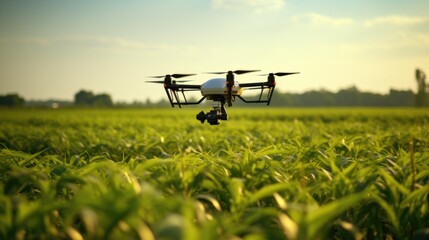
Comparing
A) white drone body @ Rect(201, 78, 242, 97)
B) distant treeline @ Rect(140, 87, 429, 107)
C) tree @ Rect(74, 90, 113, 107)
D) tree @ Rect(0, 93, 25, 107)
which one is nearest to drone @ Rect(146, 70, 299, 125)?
white drone body @ Rect(201, 78, 242, 97)

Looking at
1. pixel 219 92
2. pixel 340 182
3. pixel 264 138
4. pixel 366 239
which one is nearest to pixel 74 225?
pixel 219 92

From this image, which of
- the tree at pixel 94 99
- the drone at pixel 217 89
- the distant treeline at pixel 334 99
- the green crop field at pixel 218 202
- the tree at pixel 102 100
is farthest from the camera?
the distant treeline at pixel 334 99

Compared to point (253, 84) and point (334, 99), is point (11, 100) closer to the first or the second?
point (334, 99)

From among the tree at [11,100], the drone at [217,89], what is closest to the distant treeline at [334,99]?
the tree at [11,100]

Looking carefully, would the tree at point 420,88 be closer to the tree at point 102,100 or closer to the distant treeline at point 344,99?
the distant treeline at point 344,99

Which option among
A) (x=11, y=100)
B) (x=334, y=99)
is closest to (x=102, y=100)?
(x=11, y=100)

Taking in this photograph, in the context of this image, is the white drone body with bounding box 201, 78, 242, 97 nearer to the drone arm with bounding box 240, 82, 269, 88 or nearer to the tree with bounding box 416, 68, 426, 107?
the drone arm with bounding box 240, 82, 269, 88
